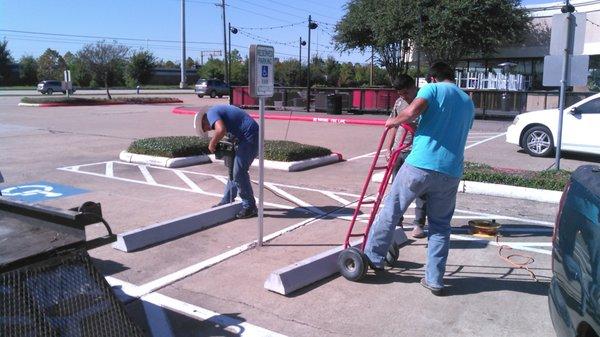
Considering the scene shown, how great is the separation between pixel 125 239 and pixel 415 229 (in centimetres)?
332

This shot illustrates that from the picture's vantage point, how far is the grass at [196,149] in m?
11.0

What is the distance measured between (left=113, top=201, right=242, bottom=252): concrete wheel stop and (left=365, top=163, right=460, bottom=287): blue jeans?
256 centimetres

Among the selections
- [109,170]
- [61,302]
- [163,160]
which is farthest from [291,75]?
[61,302]

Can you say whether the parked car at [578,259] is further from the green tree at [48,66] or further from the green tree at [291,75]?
the green tree at [48,66]

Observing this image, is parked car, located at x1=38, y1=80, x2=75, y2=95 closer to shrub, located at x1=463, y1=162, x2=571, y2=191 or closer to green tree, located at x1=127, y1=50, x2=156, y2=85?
green tree, located at x1=127, y1=50, x2=156, y2=85

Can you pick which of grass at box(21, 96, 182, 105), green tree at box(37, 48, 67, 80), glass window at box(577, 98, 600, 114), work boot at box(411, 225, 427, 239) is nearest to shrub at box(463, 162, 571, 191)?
work boot at box(411, 225, 427, 239)

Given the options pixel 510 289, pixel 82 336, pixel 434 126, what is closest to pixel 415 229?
pixel 510 289

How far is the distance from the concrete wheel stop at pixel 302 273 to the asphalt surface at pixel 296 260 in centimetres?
7


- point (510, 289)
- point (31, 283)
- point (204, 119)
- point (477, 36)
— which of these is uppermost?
point (477, 36)

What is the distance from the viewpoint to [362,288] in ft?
15.9

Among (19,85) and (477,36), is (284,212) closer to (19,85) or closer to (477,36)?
(477,36)

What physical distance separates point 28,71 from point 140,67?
1446 cm

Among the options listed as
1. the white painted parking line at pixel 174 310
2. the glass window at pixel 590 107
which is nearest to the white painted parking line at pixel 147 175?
the white painted parking line at pixel 174 310

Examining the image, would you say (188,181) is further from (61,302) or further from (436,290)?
(61,302)
